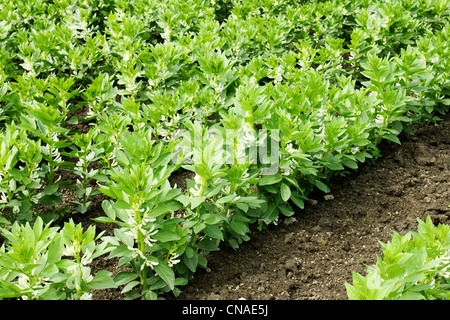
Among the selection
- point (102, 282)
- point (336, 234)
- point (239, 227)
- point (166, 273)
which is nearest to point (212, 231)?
point (239, 227)

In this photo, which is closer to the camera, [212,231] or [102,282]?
[102,282]

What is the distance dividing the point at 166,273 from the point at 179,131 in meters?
1.64

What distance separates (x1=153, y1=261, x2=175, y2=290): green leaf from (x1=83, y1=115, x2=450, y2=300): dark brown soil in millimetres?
Result: 310

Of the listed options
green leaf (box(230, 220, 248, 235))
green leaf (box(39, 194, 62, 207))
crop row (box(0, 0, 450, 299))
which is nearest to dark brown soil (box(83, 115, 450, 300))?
crop row (box(0, 0, 450, 299))

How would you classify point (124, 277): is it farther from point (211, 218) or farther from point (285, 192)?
point (285, 192)

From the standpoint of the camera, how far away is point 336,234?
343 cm

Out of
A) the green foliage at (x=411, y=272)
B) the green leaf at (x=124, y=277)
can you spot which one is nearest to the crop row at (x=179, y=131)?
the green leaf at (x=124, y=277)

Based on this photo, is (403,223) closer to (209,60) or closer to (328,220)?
(328,220)

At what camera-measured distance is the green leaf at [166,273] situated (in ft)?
8.57

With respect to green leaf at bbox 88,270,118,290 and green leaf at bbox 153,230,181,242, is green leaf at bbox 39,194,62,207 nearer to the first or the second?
green leaf at bbox 88,270,118,290

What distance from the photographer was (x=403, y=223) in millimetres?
3480

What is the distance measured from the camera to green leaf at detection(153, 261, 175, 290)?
8.57 ft

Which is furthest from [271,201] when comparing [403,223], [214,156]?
[403,223]

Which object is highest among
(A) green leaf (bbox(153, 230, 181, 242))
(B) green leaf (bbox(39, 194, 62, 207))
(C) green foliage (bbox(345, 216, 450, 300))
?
(B) green leaf (bbox(39, 194, 62, 207))
